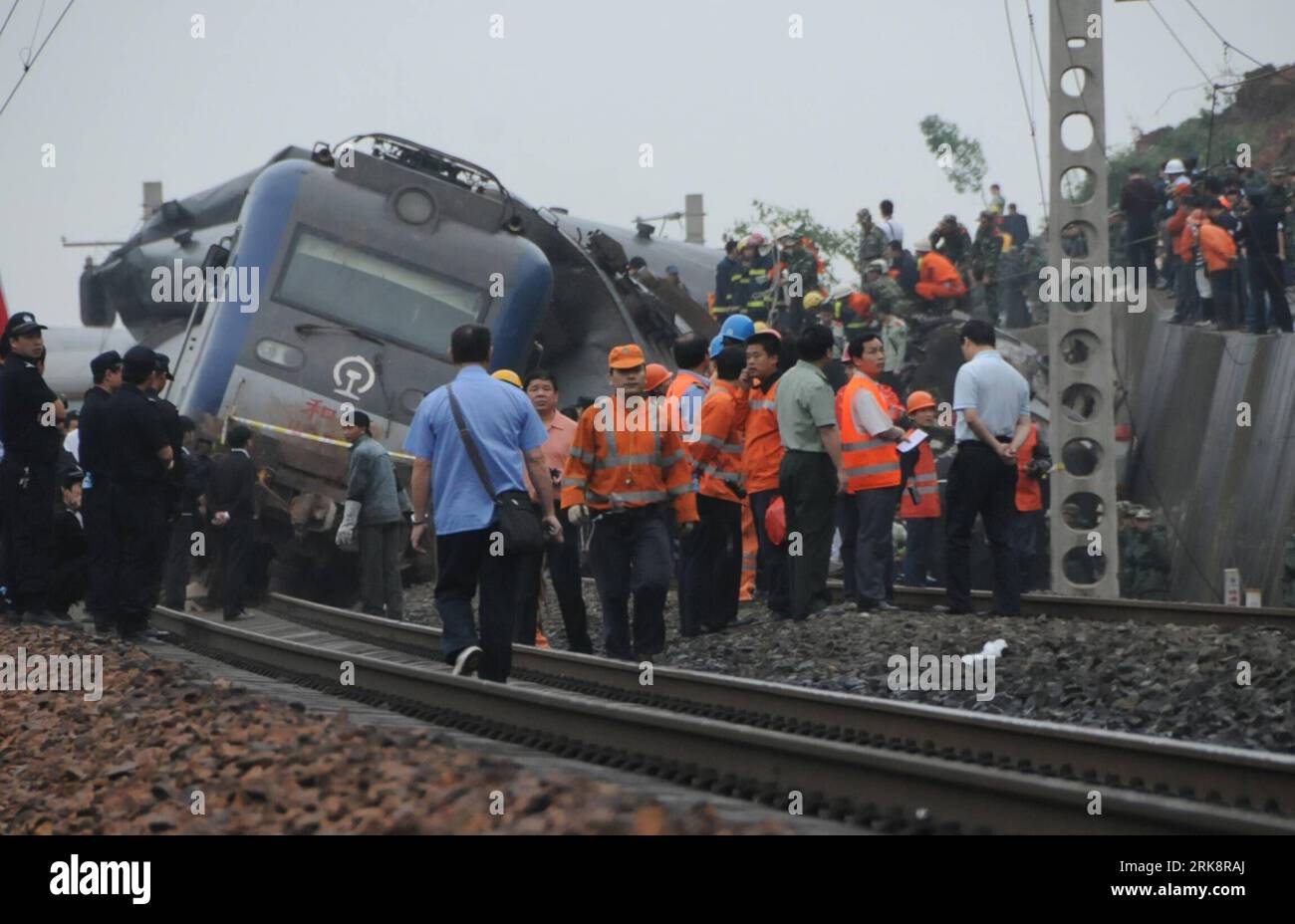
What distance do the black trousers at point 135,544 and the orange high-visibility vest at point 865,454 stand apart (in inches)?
165

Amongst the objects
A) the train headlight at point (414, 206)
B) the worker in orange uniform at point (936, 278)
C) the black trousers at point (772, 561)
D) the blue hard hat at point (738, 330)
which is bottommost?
the black trousers at point (772, 561)

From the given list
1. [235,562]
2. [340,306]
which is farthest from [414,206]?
[235,562]

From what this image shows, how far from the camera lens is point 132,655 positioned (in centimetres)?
1112

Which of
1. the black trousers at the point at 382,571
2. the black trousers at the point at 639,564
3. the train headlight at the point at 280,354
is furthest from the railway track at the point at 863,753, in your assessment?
the train headlight at the point at 280,354

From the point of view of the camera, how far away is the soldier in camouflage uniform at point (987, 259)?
22281 millimetres

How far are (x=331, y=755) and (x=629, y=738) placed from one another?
1222 millimetres

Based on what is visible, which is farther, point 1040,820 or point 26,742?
point 26,742

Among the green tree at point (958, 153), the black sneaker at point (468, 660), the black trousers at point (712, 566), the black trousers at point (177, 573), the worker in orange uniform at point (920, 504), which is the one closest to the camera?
the black sneaker at point (468, 660)

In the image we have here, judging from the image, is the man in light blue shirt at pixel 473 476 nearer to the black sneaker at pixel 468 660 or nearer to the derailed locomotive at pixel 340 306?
the black sneaker at pixel 468 660

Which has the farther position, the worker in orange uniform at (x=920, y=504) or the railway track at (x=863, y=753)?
the worker in orange uniform at (x=920, y=504)

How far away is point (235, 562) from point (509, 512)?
26.2 feet

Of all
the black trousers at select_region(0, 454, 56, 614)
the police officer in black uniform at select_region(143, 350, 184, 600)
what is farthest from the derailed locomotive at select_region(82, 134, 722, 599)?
A: the police officer in black uniform at select_region(143, 350, 184, 600)
